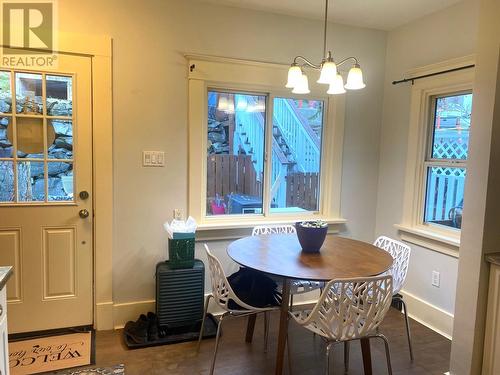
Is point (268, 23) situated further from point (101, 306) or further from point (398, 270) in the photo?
point (101, 306)

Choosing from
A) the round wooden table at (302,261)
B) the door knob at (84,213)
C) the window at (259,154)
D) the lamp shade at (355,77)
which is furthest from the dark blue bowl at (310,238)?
the door knob at (84,213)

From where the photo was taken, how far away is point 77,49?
2.53m

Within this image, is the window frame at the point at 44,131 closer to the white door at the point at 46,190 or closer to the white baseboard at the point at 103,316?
the white door at the point at 46,190

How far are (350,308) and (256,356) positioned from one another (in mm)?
950

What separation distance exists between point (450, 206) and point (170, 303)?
2251 millimetres

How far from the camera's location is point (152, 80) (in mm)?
2721

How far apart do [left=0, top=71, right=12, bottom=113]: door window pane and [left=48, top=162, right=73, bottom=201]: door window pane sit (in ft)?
1.45

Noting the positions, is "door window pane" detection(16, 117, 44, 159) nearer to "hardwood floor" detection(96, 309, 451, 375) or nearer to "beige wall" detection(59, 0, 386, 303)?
"beige wall" detection(59, 0, 386, 303)

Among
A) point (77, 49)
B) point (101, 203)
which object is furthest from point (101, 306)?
point (77, 49)

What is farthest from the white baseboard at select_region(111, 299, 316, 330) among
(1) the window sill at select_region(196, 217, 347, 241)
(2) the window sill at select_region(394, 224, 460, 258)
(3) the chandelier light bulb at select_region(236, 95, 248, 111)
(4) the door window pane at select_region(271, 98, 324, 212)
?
(2) the window sill at select_region(394, 224, 460, 258)

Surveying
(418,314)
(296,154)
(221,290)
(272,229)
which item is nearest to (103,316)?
(221,290)

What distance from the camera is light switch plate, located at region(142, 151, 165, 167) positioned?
9.07 ft

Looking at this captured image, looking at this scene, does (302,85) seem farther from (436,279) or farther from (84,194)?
(436,279)

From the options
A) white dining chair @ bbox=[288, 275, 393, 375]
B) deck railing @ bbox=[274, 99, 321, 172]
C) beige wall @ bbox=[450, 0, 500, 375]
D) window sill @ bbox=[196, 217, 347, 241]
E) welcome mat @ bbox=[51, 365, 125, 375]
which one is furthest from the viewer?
deck railing @ bbox=[274, 99, 321, 172]
